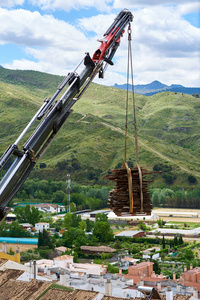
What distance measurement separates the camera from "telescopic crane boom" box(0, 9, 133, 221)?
10.8 feet

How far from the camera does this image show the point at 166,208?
57844 millimetres

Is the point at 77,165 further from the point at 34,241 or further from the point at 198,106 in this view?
the point at 198,106

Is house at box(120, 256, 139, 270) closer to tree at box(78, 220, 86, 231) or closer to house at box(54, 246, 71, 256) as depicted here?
house at box(54, 246, 71, 256)

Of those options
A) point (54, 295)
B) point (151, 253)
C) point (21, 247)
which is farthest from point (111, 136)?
point (54, 295)

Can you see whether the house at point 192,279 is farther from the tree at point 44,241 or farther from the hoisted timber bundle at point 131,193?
the hoisted timber bundle at point 131,193

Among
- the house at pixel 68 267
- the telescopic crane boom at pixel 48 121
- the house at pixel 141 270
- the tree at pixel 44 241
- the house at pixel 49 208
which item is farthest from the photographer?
the house at pixel 49 208

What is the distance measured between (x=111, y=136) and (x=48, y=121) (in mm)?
78411

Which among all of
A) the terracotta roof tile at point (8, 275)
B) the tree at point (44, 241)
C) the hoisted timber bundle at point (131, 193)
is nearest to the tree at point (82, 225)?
the tree at point (44, 241)

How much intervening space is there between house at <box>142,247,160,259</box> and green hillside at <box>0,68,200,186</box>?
34457 millimetres

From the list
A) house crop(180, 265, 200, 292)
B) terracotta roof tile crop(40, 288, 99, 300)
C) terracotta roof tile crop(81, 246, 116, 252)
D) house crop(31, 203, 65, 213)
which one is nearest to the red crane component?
terracotta roof tile crop(40, 288, 99, 300)

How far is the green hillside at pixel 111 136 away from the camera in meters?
72.5

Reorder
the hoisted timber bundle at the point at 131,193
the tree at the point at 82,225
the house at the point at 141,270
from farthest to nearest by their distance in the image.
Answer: the tree at the point at 82,225 < the house at the point at 141,270 < the hoisted timber bundle at the point at 131,193

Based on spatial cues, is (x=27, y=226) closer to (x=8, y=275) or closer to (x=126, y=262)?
(x=126, y=262)

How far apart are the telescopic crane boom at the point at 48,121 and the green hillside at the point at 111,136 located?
64.4 m
